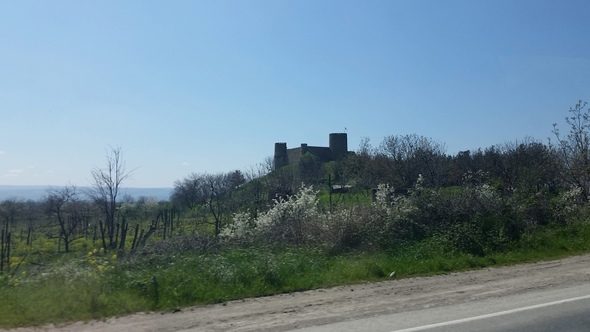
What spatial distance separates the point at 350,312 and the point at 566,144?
1779 centimetres

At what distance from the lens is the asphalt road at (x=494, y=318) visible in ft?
23.7

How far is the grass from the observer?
8719 millimetres

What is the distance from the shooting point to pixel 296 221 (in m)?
15.5

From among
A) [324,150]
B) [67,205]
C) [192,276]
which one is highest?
[324,150]

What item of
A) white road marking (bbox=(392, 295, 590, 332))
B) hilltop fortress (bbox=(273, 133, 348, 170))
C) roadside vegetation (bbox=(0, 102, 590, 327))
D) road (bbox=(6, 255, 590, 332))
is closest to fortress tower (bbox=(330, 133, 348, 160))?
hilltop fortress (bbox=(273, 133, 348, 170))

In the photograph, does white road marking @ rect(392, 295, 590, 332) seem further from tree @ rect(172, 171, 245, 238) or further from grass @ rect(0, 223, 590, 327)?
tree @ rect(172, 171, 245, 238)

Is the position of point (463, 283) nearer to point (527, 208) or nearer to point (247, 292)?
point (247, 292)

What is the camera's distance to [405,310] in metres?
8.38

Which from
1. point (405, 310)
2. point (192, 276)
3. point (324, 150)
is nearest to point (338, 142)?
point (324, 150)

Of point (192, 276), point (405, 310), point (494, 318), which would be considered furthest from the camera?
point (192, 276)

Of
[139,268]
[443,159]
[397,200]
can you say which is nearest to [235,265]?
[139,268]

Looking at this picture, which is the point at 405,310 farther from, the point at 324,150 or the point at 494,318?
the point at 324,150

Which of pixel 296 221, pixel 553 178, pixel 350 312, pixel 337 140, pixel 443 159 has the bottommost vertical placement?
pixel 350 312

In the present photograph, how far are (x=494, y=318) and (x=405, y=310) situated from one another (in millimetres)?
1303
